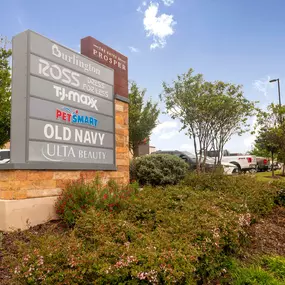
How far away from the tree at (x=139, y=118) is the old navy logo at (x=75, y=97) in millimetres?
15132

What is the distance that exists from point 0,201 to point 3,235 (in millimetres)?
670

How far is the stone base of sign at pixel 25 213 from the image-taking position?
4859mm

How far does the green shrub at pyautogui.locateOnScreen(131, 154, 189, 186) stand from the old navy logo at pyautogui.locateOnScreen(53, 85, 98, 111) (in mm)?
4373

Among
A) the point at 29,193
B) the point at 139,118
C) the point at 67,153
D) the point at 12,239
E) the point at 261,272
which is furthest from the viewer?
the point at 139,118

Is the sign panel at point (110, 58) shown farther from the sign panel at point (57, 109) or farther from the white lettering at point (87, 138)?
the white lettering at point (87, 138)

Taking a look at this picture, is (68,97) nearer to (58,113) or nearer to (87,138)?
(58,113)

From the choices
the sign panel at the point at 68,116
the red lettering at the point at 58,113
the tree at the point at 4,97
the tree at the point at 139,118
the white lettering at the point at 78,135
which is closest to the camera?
the sign panel at the point at 68,116

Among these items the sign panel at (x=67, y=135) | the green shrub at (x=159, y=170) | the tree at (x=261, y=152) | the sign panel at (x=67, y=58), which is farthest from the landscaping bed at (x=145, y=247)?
the tree at (x=261, y=152)

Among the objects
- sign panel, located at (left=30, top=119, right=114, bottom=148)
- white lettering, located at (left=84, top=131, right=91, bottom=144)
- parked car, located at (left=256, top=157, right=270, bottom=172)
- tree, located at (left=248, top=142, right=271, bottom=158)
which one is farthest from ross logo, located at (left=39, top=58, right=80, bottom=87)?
tree, located at (left=248, top=142, right=271, bottom=158)

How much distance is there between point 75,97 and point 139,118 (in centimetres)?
1627

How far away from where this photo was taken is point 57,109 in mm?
5812

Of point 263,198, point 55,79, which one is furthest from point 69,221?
point 263,198

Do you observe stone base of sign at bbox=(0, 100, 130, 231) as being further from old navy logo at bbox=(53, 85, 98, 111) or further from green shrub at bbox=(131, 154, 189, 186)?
green shrub at bbox=(131, 154, 189, 186)

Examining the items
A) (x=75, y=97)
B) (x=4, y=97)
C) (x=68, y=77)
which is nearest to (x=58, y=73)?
(x=68, y=77)
